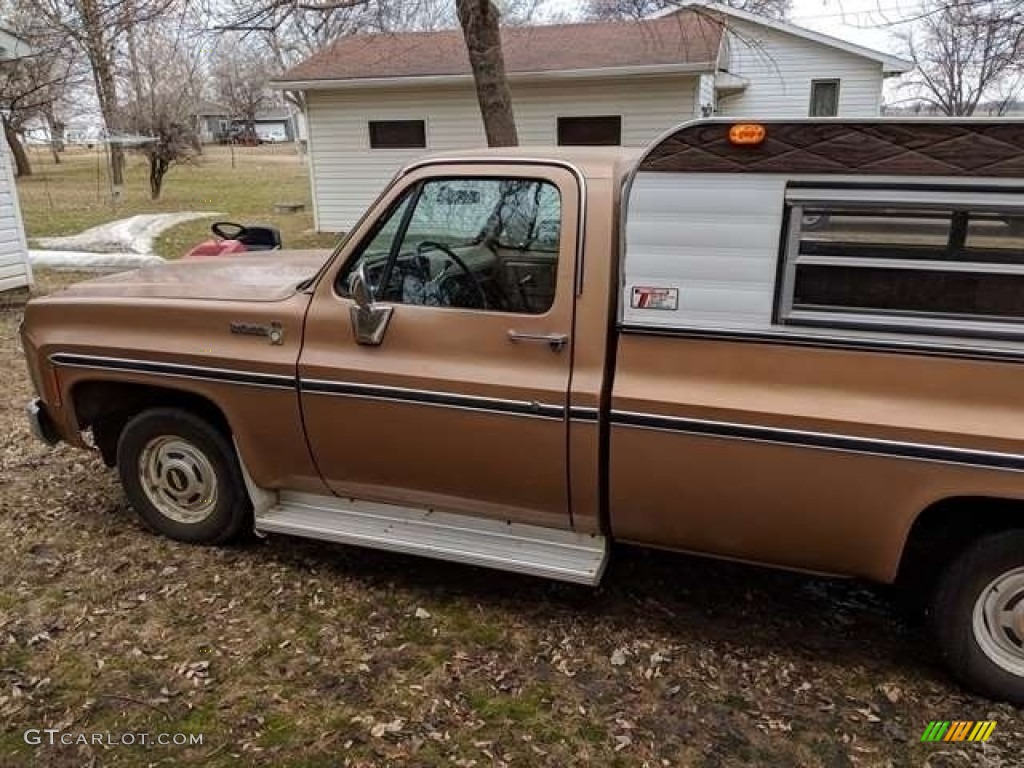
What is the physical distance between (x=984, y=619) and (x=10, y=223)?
34.8 ft

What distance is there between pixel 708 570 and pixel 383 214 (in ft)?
7.07

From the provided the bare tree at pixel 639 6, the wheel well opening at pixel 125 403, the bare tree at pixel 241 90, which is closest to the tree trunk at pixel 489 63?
the bare tree at pixel 639 6

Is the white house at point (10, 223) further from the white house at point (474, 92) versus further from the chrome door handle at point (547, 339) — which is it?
the chrome door handle at point (547, 339)

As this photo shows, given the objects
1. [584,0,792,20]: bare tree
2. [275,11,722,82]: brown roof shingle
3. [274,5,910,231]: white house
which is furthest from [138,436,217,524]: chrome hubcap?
[275,11,722,82]: brown roof shingle

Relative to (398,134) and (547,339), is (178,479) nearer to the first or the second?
(547,339)

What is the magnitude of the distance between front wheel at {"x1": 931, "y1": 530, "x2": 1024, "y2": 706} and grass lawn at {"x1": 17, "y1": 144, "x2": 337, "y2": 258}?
12.9m

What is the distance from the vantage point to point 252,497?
392 cm

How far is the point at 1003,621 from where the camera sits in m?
2.93

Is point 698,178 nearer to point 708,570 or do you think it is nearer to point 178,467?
point 708,570

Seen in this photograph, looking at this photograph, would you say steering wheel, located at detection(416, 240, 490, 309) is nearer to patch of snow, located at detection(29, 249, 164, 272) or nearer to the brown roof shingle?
patch of snow, located at detection(29, 249, 164, 272)

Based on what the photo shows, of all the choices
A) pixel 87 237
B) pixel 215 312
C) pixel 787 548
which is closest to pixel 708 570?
pixel 787 548

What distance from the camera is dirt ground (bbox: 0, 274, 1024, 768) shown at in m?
2.85

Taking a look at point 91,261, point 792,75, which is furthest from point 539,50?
point 91,261

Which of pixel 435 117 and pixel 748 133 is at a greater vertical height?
pixel 748 133
